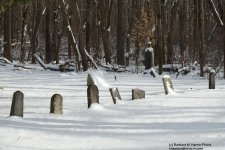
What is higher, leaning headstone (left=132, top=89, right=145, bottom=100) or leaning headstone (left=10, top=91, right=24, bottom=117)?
leaning headstone (left=10, top=91, right=24, bottom=117)

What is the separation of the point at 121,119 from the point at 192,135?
1817 millimetres

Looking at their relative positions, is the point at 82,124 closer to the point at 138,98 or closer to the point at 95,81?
the point at 138,98

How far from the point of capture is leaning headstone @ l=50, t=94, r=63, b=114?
807 centimetres

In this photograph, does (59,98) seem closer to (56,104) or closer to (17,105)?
(56,104)

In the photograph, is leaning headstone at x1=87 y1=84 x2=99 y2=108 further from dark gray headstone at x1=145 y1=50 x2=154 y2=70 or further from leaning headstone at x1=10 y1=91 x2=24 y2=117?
dark gray headstone at x1=145 y1=50 x2=154 y2=70

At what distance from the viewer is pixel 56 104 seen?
812cm

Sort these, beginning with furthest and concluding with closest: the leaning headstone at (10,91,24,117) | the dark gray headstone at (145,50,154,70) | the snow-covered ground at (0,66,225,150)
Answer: the dark gray headstone at (145,50,154,70)
the leaning headstone at (10,91,24,117)
the snow-covered ground at (0,66,225,150)

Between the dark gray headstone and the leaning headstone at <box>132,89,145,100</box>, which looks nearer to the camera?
the leaning headstone at <box>132,89,145,100</box>

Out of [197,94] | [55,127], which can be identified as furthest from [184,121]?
[197,94]

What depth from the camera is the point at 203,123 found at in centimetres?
696

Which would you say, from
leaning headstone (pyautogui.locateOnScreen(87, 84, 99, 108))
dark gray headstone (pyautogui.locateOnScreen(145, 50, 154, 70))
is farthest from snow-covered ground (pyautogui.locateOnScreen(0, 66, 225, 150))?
dark gray headstone (pyautogui.locateOnScreen(145, 50, 154, 70))

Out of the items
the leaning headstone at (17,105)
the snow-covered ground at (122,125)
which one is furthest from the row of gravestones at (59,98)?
the snow-covered ground at (122,125)

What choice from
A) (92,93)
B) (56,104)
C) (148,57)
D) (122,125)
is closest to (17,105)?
(56,104)

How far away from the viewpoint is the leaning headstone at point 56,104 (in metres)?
8.07
